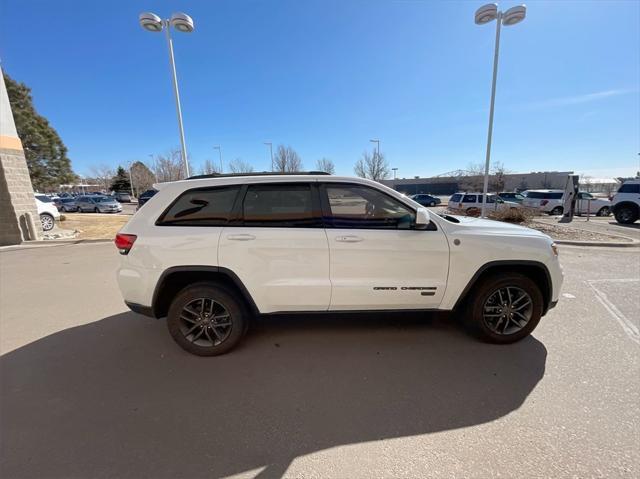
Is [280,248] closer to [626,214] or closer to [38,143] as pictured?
[626,214]

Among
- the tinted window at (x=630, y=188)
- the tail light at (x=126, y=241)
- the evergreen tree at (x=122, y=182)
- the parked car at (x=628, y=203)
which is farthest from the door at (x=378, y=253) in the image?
the evergreen tree at (x=122, y=182)

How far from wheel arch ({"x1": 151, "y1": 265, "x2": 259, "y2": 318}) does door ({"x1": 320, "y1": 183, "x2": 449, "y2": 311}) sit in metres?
0.97

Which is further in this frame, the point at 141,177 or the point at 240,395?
the point at 141,177

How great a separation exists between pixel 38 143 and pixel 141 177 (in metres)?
28.4

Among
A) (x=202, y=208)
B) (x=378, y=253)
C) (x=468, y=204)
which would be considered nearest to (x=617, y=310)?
(x=378, y=253)

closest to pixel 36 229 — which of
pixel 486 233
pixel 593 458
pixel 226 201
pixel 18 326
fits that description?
pixel 18 326

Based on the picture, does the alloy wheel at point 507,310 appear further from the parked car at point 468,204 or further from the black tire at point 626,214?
the black tire at point 626,214

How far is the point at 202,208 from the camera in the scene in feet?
9.63

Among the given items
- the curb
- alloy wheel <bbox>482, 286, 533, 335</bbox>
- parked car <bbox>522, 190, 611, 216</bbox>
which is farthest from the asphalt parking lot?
parked car <bbox>522, 190, 611, 216</bbox>

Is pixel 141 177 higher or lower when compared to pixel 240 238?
higher

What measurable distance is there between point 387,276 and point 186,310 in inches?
84.6

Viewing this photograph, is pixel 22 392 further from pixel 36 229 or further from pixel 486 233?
pixel 36 229

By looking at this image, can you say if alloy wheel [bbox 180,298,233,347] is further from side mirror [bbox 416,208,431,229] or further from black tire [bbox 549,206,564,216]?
black tire [bbox 549,206,564,216]

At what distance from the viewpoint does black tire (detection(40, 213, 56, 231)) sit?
37.0ft
